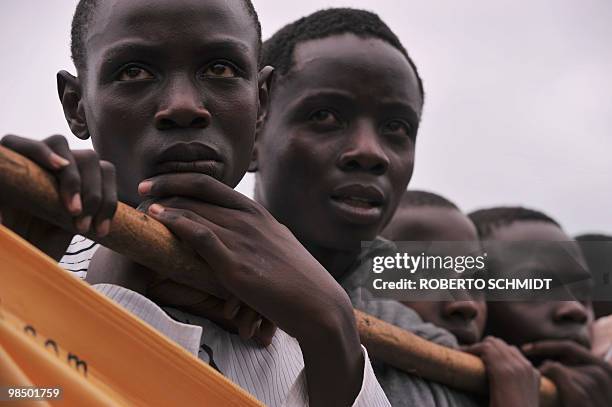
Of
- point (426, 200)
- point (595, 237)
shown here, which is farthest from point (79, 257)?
point (595, 237)

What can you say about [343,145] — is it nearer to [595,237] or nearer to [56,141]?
[56,141]

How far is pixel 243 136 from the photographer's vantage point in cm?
160

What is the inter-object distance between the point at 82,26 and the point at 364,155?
2.27 ft

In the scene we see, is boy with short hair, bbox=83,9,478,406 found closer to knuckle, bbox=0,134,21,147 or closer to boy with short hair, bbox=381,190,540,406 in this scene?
→ boy with short hair, bbox=381,190,540,406

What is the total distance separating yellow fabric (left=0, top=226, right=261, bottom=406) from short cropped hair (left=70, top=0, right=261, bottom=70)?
1.89 ft

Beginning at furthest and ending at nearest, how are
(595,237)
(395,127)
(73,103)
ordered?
(595,237)
(395,127)
(73,103)

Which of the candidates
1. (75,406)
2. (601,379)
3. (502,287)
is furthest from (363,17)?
(75,406)

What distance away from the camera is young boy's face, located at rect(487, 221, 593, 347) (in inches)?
108

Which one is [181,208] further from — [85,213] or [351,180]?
[351,180]

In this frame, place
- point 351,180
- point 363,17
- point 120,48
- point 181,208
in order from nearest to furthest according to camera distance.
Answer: point 181,208 → point 120,48 → point 351,180 → point 363,17

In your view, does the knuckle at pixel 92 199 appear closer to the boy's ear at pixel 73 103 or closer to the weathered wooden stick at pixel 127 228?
the weathered wooden stick at pixel 127 228

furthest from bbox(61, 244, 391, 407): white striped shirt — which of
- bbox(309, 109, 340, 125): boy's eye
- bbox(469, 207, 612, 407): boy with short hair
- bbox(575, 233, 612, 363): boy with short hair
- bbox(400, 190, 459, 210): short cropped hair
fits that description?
bbox(575, 233, 612, 363): boy with short hair

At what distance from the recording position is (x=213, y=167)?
151 cm

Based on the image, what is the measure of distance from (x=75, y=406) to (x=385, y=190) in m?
1.16
